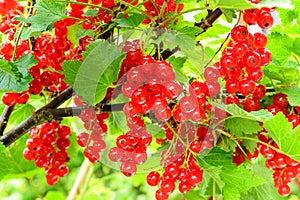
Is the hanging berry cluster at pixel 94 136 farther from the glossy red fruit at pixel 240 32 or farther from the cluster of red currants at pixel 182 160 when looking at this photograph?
the glossy red fruit at pixel 240 32

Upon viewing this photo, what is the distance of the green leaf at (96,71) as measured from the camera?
2.09 ft

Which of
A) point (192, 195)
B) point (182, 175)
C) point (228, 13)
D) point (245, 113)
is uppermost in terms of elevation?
point (228, 13)

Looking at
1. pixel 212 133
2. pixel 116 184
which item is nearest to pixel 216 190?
pixel 212 133

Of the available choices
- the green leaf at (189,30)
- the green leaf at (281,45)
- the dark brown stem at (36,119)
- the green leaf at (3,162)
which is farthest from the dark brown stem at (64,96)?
the green leaf at (281,45)

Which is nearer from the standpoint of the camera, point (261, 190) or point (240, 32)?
point (240, 32)

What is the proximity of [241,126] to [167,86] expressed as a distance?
17cm

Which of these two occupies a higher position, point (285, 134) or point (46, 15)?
point (46, 15)

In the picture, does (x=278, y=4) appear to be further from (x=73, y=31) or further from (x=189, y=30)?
(x=73, y=31)

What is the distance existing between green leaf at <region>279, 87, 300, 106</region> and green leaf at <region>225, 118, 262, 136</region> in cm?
6

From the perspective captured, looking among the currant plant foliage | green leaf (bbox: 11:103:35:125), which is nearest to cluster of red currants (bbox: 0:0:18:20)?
the currant plant foliage

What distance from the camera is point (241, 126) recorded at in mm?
728

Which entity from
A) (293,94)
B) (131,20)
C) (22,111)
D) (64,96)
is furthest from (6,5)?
(22,111)

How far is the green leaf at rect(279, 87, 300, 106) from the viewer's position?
719 millimetres

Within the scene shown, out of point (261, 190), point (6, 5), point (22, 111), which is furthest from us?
point (22, 111)
